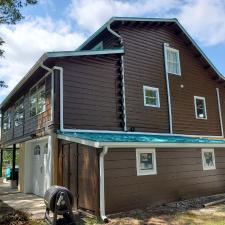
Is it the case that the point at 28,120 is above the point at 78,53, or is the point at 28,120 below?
below

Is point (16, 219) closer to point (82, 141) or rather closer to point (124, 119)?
point (82, 141)

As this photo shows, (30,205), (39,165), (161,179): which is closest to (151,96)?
(161,179)

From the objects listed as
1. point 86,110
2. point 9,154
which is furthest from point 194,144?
point 9,154

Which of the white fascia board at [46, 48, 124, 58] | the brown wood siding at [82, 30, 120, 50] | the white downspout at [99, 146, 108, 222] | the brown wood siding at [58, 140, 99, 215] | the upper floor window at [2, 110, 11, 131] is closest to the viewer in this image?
the white downspout at [99, 146, 108, 222]

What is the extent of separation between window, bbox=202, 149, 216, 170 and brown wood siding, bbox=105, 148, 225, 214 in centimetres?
21

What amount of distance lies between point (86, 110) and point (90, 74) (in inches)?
62.0

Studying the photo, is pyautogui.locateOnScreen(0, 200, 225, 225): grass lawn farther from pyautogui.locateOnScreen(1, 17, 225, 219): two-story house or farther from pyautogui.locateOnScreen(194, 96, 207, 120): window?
pyautogui.locateOnScreen(194, 96, 207, 120): window

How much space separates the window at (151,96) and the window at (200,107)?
120 inches

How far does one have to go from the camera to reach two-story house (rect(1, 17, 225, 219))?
9.48 meters

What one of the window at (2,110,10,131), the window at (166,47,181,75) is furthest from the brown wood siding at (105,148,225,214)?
the window at (2,110,10,131)

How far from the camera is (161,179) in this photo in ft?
35.1

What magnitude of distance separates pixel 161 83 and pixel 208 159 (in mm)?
4472

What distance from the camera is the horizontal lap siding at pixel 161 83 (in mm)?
13789

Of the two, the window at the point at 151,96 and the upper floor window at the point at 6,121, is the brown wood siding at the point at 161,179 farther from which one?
the upper floor window at the point at 6,121
